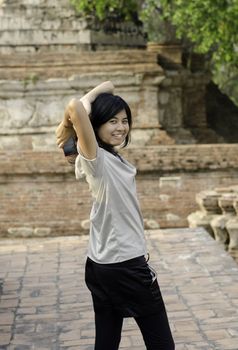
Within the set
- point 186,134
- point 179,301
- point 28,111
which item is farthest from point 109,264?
point 186,134

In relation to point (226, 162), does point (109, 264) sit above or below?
above

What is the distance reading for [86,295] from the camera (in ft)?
19.2

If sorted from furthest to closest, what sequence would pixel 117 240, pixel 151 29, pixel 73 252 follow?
pixel 151 29, pixel 73 252, pixel 117 240

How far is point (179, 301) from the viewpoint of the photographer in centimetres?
552

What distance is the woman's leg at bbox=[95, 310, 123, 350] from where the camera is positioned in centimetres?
322

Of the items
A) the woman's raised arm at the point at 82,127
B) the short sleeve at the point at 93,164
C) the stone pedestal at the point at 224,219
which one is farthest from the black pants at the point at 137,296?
the stone pedestal at the point at 224,219

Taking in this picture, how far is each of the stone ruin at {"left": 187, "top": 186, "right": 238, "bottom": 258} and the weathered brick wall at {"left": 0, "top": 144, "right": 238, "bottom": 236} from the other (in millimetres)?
482

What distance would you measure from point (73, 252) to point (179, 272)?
159 centimetres

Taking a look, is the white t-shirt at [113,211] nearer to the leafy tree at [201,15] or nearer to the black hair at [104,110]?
the black hair at [104,110]

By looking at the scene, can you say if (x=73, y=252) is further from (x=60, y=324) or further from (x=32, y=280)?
(x=60, y=324)

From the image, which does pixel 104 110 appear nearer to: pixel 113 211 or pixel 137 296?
pixel 113 211

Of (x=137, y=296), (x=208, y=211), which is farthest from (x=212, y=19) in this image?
(x=137, y=296)

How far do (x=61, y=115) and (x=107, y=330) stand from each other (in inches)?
388

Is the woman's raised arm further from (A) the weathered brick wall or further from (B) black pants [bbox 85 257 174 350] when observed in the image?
(A) the weathered brick wall
